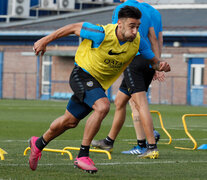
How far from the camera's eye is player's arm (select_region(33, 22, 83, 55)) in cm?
679

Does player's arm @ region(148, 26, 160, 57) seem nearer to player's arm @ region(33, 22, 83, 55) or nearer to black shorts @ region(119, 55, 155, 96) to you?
black shorts @ region(119, 55, 155, 96)

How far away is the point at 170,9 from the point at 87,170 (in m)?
39.4

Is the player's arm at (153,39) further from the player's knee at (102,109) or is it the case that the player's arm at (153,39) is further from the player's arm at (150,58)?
the player's knee at (102,109)

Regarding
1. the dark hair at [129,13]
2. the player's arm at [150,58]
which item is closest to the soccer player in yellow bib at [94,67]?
the dark hair at [129,13]

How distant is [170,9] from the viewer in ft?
149

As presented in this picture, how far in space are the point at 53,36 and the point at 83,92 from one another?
0.69 meters

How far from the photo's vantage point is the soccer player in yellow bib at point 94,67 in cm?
698

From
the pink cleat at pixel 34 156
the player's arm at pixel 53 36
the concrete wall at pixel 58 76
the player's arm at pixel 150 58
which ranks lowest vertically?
the concrete wall at pixel 58 76

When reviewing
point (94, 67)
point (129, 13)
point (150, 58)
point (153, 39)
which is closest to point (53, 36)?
point (94, 67)

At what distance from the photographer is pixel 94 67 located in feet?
23.4

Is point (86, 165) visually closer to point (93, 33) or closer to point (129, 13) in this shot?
point (93, 33)

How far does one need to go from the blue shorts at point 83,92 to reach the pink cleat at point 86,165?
51 centimetres

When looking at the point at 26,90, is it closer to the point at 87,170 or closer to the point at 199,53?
the point at 199,53

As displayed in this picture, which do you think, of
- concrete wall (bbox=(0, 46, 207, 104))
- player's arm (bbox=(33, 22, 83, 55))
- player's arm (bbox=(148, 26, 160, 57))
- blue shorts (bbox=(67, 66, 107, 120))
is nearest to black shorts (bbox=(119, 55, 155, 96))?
player's arm (bbox=(148, 26, 160, 57))
